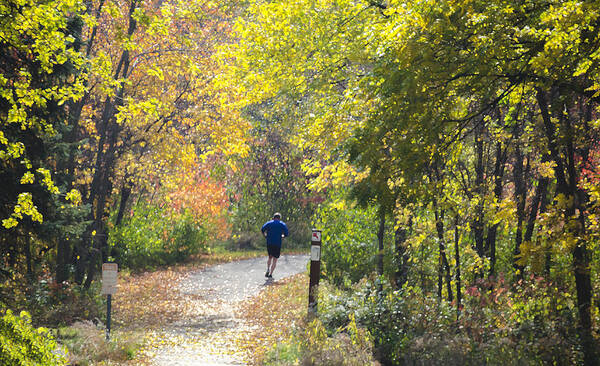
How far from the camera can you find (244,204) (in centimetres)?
2636

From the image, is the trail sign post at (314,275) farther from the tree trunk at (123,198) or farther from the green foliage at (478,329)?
the tree trunk at (123,198)

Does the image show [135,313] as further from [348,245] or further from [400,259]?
[400,259]

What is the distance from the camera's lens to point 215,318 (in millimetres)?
13289

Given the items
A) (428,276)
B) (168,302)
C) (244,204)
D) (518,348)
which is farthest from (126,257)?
(518,348)

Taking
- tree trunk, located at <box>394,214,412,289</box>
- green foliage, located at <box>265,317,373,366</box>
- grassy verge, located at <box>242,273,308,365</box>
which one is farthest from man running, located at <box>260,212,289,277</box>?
green foliage, located at <box>265,317,373,366</box>

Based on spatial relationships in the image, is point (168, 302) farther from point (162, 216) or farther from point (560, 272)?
point (560, 272)

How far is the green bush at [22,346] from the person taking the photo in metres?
5.41

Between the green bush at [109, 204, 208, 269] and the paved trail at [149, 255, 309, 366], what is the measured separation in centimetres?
151

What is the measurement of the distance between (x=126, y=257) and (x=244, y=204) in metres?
8.40

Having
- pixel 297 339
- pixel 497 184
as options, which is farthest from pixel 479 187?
pixel 297 339

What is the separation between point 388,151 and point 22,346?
6.04 metres

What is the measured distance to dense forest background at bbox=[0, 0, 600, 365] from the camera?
253 inches

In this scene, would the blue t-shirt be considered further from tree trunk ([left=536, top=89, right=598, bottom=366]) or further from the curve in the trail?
tree trunk ([left=536, top=89, right=598, bottom=366])

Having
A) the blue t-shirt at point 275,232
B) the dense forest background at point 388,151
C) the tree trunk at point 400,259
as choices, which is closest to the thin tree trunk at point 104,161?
the dense forest background at point 388,151
